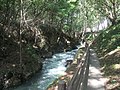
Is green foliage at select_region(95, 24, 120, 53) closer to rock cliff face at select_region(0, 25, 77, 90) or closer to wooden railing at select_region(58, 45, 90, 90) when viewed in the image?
rock cliff face at select_region(0, 25, 77, 90)

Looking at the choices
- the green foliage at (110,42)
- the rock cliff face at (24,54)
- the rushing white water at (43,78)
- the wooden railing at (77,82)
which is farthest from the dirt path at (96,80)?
the rock cliff face at (24,54)

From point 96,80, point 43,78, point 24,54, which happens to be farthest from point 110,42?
point 96,80

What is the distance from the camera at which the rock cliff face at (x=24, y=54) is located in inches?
804

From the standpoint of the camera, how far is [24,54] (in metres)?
25.8

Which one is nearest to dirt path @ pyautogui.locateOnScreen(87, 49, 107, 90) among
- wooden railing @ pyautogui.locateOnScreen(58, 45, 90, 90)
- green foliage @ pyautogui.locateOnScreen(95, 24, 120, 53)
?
wooden railing @ pyautogui.locateOnScreen(58, 45, 90, 90)

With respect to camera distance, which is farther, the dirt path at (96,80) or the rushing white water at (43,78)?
the rushing white water at (43,78)

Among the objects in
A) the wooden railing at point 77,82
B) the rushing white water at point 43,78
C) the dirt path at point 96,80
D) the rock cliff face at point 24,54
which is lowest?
the rushing white water at point 43,78

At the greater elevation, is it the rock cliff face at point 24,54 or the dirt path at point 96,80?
the dirt path at point 96,80

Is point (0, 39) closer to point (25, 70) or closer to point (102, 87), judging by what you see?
point (25, 70)

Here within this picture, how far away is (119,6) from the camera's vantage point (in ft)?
133

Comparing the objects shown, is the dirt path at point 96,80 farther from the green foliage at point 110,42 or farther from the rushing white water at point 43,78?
the green foliage at point 110,42

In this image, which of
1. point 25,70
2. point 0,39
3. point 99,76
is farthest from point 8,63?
point 99,76

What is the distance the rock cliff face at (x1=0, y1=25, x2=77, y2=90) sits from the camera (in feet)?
67.0

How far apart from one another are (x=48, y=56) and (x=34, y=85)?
14.9 meters
